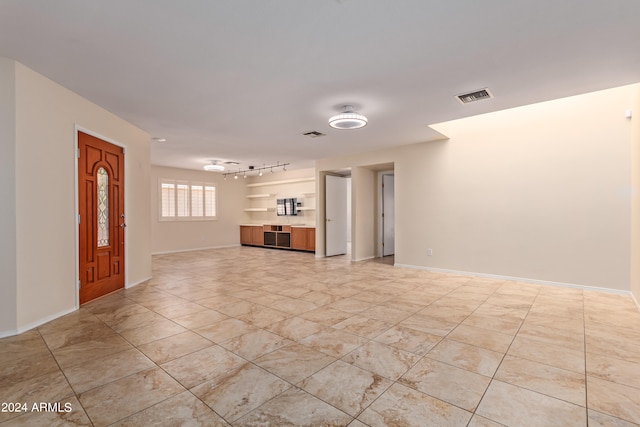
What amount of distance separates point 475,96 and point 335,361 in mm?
3371

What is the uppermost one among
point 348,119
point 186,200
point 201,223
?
point 348,119

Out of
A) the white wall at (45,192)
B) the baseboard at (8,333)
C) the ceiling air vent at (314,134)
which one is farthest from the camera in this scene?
the ceiling air vent at (314,134)

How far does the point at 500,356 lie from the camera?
2.40 meters

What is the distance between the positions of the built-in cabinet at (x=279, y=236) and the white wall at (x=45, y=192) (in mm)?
5938

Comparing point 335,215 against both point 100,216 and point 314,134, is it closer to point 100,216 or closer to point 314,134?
point 314,134

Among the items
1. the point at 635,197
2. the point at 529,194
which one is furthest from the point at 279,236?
the point at 635,197

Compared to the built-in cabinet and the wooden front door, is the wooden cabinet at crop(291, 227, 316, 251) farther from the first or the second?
the wooden front door

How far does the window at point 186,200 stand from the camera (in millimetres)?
9039

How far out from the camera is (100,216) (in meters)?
4.13

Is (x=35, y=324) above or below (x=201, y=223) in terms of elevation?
below

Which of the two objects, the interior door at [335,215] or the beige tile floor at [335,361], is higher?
the interior door at [335,215]

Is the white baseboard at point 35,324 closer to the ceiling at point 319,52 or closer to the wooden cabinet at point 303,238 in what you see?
the ceiling at point 319,52

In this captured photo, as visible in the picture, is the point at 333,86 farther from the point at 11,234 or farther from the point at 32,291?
the point at 32,291

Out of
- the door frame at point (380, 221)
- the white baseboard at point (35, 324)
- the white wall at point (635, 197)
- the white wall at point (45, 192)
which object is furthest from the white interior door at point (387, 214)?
the white baseboard at point (35, 324)
